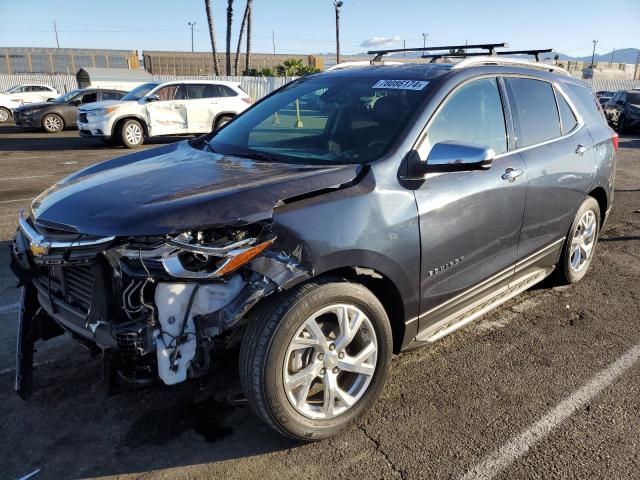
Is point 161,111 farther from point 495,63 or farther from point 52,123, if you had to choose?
point 495,63

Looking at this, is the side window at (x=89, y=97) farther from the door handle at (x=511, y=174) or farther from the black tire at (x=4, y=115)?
the door handle at (x=511, y=174)

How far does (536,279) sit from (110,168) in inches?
127

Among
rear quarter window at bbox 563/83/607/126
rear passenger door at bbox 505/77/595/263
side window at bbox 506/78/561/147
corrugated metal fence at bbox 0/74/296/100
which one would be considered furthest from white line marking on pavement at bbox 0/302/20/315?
corrugated metal fence at bbox 0/74/296/100

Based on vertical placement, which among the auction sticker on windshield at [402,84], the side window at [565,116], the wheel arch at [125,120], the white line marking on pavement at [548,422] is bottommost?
the white line marking on pavement at [548,422]

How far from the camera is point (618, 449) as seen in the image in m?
2.61

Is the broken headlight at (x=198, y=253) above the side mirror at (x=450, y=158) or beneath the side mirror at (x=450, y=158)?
beneath

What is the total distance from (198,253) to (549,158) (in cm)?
275

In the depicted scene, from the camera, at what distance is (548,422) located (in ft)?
9.30

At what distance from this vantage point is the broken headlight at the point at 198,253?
223cm

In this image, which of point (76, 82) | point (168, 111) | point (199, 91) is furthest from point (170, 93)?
point (76, 82)

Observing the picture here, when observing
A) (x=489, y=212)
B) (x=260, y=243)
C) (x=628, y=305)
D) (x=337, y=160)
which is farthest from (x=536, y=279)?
(x=260, y=243)

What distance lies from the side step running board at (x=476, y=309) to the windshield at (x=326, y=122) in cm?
111

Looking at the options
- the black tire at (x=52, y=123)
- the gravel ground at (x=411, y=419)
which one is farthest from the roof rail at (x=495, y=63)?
the black tire at (x=52, y=123)

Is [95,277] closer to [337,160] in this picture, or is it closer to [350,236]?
[350,236]
